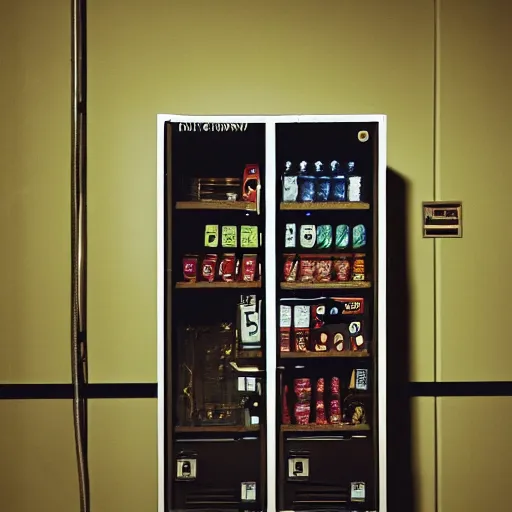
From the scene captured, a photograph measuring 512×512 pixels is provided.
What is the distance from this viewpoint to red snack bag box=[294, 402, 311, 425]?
257 centimetres

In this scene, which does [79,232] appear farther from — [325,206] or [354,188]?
[354,188]

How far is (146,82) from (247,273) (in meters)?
1.00

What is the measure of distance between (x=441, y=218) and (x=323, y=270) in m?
0.68

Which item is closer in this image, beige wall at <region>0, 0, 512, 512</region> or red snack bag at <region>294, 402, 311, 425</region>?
red snack bag at <region>294, 402, 311, 425</region>

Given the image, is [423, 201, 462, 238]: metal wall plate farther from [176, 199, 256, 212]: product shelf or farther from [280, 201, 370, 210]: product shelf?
[176, 199, 256, 212]: product shelf

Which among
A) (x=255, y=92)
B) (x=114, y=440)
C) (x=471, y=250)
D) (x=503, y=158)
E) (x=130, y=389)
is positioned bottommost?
(x=114, y=440)

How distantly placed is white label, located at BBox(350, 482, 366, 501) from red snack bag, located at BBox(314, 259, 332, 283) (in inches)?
31.4


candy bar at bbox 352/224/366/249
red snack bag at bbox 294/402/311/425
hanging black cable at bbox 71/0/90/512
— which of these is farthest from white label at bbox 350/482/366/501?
hanging black cable at bbox 71/0/90/512

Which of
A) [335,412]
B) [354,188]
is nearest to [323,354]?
[335,412]

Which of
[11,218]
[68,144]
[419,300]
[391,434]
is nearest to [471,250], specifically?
[419,300]

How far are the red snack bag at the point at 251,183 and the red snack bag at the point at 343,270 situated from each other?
1.38ft

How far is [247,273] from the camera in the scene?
101 inches

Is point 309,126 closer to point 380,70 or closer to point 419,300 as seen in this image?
point 380,70

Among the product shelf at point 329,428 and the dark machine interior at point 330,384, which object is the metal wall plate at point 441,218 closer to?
the dark machine interior at point 330,384
